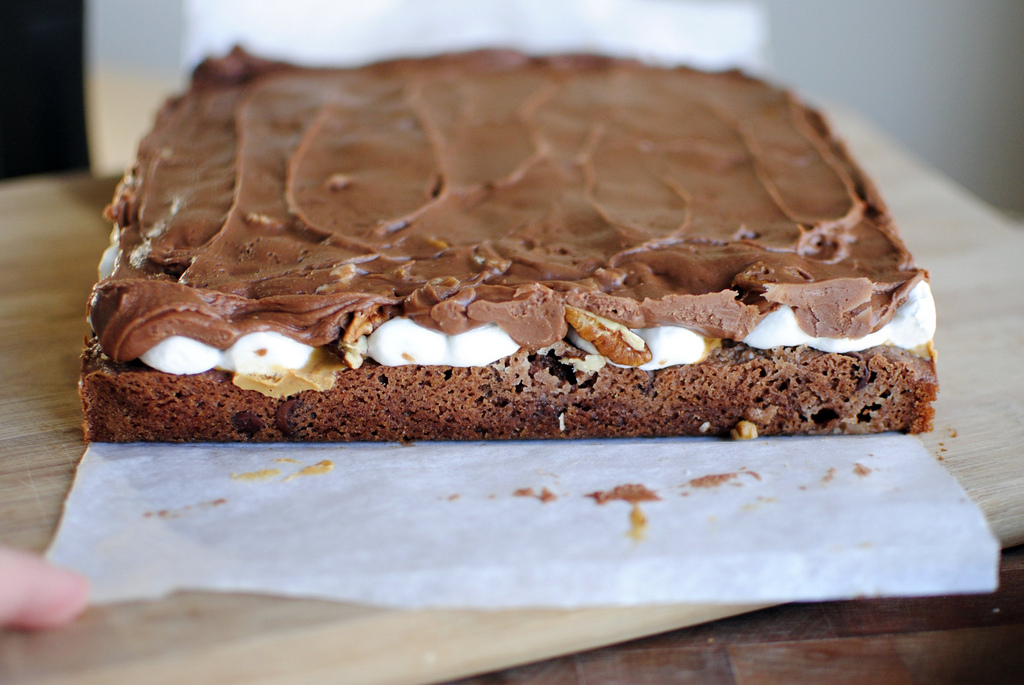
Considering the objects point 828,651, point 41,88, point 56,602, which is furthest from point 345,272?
point 41,88

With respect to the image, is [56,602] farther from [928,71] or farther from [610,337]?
[928,71]

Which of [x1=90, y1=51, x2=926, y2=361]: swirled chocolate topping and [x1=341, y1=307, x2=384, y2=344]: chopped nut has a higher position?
[x1=90, y1=51, x2=926, y2=361]: swirled chocolate topping

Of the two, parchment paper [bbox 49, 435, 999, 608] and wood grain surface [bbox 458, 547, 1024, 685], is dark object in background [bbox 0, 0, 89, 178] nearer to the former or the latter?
parchment paper [bbox 49, 435, 999, 608]

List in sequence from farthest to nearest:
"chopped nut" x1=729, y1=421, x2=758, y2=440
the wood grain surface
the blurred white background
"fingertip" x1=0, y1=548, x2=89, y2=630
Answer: the blurred white background < "chopped nut" x1=729, y1=421, x2=758, y2=440 < the wood grain surface < "fingertip" x1=0, y1=548, x2=89, y2=630

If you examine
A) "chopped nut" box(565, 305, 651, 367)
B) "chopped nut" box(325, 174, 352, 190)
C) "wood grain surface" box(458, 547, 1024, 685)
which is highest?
"chopped nut" box(325, 174, 352, 190)

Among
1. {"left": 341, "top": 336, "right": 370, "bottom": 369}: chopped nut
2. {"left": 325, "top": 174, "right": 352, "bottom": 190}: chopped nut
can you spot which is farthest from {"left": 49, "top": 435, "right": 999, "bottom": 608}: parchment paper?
{"left": 325, "top": 174, "right": 352, "bottom": 190}: chopped nut

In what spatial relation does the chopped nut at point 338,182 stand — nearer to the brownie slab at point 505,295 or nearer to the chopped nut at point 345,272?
the brownie slab at point 505,295

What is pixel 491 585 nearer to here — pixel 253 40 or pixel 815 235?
pixel 815 235

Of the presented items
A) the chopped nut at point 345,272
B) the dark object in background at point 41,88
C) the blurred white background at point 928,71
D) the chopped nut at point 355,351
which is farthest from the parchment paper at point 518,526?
the blurred white background at point 928,71

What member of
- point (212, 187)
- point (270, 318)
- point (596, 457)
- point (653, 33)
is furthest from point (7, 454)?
point (653, 33)
